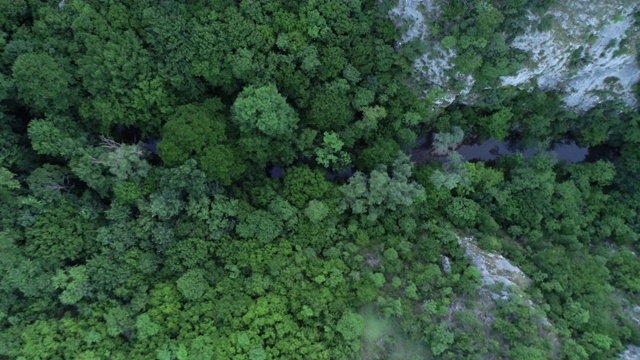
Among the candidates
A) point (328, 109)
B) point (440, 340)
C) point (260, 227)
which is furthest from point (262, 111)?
point (440, 340)

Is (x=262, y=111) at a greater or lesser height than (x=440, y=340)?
greater

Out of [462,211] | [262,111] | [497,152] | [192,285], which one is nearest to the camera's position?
[192,285]

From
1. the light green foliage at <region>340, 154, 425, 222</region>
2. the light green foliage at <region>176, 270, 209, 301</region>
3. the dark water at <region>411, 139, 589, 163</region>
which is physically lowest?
the light green foliage at <region>176, 270, 209, 301</region>

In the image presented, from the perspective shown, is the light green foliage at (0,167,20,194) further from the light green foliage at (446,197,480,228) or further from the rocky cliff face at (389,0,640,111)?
the light green foliage at (446,197,480,228)

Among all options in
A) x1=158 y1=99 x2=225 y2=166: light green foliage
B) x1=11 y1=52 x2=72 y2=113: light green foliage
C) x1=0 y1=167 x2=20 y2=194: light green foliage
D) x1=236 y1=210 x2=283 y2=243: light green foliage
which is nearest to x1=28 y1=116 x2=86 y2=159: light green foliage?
x1=11 y1=52 x2=72 y2=113: light green foliage

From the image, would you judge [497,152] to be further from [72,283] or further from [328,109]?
[72,283]

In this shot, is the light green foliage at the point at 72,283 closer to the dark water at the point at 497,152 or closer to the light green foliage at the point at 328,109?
the light green foliage at the point at 328,109

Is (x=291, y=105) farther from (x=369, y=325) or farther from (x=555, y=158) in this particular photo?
(x=555, y=158)
